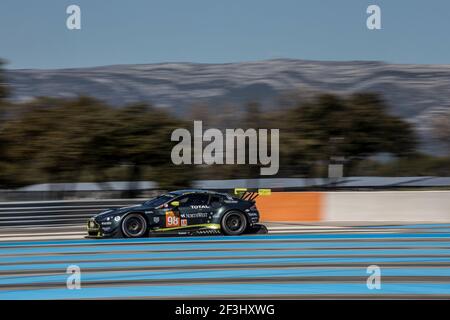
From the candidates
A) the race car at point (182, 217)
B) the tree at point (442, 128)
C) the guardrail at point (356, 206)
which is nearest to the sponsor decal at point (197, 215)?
the race car at point (182, 217)

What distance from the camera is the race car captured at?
14.1 metres

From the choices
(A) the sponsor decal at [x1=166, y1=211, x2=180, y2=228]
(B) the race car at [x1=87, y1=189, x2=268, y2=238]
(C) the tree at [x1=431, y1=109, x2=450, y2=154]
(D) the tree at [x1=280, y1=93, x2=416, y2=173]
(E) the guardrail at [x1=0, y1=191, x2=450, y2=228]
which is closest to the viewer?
(B) the race car at [x1=87, y1=189, x2=268, y2=238]

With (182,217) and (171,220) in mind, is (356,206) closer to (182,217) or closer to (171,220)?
(182,217)

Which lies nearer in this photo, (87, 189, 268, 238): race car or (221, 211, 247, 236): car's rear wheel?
(87, 189, 268, 238): race car

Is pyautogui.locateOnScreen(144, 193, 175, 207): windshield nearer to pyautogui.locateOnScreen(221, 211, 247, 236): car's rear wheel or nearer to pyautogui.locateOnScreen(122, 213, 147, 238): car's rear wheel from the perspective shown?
pyautogui.locateOnScreen(122, 213, 147, 238): car's rear wheel

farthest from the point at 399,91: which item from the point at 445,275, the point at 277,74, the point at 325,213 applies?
the point at 445,275

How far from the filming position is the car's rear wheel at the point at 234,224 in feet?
47.8

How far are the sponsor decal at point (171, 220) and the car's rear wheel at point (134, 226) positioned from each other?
0.45 metres

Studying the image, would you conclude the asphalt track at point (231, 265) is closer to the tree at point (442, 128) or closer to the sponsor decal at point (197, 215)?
the sponsor decal at point (197, 215)

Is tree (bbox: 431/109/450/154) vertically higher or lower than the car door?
higher

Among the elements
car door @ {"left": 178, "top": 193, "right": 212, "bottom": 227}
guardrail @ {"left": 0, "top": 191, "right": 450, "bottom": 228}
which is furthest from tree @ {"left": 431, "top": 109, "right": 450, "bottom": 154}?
car door @ {"left": 178, "top": 193, "right": 212, "bottom": 227}

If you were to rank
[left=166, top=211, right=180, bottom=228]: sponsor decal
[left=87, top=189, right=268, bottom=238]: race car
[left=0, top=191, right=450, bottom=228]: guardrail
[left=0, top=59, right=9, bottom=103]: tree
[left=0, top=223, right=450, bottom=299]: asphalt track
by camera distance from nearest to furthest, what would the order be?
[left=0, top=223, right=450, bottom=299]: asphalt track → [left=87, top=189, right=268, bottom=238]: race car → [left=166, top=211, right=180, bottom=228]: sponsor decal → [left=0, top=191, right=450, bottom=228]: guardrail → [left=0, top=59, right=9, bottom=103]: tree

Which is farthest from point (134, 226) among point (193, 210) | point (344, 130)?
point (344, 130)
